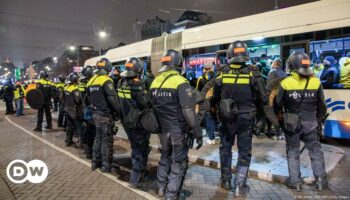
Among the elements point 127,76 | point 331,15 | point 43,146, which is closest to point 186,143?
point 127,76

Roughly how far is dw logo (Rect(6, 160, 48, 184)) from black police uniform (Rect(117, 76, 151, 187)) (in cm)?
186

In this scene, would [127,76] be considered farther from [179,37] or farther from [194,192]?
[179,37]

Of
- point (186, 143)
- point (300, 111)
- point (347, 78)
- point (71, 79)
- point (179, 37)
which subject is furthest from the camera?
point (179, 37)

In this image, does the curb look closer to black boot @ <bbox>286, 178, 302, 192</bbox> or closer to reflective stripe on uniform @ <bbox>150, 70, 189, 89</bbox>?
black boot @ <bbox>286, 178, 302, 192</bbox>

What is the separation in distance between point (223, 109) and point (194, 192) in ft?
4.66

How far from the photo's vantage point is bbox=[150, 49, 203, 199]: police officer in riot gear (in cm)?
444

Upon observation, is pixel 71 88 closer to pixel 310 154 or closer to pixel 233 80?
pixel 233 80

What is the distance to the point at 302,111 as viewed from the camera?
499cm

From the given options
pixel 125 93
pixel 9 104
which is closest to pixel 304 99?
pixel 125 93

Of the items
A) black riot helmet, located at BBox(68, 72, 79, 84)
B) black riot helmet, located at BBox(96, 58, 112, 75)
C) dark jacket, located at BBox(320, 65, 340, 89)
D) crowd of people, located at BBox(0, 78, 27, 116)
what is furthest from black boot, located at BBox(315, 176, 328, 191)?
crowd of people, located at BBox(0, 78, 27, 116)

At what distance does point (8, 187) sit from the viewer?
5586 mm

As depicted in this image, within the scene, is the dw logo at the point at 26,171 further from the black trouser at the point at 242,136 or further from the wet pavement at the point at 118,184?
the black trouser at the point at 242,136

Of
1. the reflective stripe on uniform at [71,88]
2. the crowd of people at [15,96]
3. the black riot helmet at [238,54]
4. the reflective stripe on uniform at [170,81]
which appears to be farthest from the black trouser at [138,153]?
the crowd of people at [15,96]

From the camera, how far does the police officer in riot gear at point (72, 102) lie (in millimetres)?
8281
